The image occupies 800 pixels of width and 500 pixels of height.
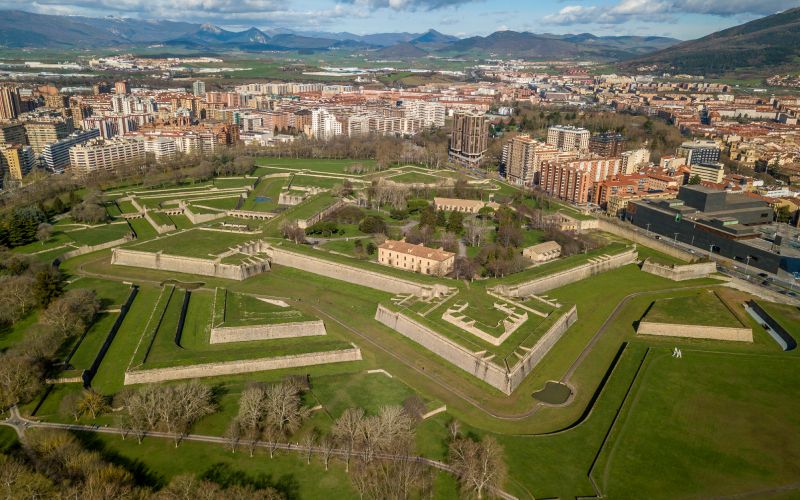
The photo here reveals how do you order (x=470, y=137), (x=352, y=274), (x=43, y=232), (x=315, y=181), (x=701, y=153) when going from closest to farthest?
(x=352, y=274) < (x=43, y=232) < (x=315, y=181) < (x=701, y=153) < (x=470, y=137)

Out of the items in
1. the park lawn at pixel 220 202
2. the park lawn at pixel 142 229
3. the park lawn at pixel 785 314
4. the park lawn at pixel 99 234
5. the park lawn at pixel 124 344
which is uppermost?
the park lawn at pixel 99 234

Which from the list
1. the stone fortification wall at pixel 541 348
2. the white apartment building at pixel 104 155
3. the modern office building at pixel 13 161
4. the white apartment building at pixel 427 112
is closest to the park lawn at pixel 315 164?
the white apartment building at pixel 104 155

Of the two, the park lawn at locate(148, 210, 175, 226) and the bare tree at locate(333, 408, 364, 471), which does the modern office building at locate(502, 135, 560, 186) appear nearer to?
the park lawn at locate(148, 210, 175, 226)

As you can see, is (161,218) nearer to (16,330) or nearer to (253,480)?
(16,330)

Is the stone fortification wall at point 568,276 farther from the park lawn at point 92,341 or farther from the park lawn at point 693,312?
the park lawn at point 92,341

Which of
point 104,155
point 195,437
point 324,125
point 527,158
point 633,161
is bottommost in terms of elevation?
point 195,437

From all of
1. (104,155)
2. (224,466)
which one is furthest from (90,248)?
(104,155)

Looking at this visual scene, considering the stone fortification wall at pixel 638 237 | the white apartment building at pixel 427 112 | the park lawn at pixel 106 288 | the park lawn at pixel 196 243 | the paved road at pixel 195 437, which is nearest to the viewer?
the paved road at pixel 195 437
